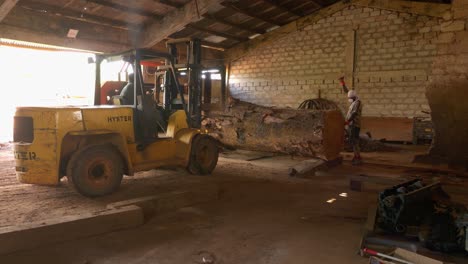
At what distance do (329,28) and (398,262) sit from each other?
490 inches

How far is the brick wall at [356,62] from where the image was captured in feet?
40.3

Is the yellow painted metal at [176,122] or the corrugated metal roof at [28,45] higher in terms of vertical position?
the corrugated metal roof at [28,45]

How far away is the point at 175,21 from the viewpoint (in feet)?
31.5

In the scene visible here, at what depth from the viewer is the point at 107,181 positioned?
5.06 meters

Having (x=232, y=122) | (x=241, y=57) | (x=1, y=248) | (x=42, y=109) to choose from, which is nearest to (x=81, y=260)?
(x=1, y=248)

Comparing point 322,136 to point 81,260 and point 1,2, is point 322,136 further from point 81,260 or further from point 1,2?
point 1,2

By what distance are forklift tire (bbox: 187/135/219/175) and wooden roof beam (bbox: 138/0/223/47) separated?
3.69 meters

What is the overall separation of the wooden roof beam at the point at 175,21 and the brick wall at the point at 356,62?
19.9 feet

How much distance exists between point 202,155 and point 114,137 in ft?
6.01

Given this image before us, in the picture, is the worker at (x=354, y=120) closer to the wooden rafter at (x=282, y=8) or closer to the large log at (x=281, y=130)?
the large log at (x=281, y=130)

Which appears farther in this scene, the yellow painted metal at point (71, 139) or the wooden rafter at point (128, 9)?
the wooden rafter at point (128, 9)

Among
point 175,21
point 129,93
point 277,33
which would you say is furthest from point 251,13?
point 129,93

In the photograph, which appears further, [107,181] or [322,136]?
[322,136]

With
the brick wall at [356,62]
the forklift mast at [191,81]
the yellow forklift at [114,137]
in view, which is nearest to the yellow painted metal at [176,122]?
the yellow forklift at [114,137]
